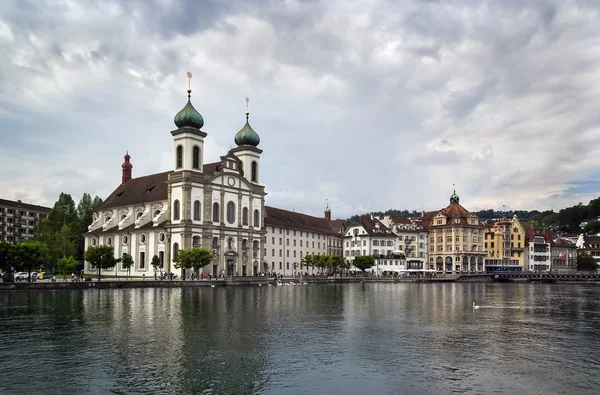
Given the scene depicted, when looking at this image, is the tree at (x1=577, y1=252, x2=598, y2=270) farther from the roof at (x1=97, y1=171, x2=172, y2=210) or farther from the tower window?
the tower window

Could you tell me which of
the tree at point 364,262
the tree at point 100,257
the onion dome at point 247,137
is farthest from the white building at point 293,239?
the tree at point 100,257

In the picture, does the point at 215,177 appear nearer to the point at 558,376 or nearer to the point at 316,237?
the point at 316,237

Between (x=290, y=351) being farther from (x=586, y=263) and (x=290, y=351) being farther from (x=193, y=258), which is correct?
(x=586, y=263)

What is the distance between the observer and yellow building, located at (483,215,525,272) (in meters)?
152

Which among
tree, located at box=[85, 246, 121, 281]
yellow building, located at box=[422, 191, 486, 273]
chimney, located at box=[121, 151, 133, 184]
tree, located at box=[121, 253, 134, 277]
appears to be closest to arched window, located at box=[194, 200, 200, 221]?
tree, located at box=[121, 253, 134, 277]

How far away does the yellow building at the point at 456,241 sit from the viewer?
5709 inches

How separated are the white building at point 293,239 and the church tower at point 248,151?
9.80 m

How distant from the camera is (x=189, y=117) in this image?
96562 millimetres

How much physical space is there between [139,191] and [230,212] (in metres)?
19.5

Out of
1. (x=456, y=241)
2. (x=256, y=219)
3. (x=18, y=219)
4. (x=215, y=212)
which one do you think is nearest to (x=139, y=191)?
(x=215, y=212)

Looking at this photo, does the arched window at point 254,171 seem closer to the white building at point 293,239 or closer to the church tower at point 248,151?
the church tower at point 248,151

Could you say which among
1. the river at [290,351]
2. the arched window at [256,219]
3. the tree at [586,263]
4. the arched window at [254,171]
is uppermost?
the arched window at [254,171]

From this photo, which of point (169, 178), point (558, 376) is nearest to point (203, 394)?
point (558, 376)

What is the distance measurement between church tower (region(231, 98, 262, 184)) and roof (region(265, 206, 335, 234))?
9.80 meters
